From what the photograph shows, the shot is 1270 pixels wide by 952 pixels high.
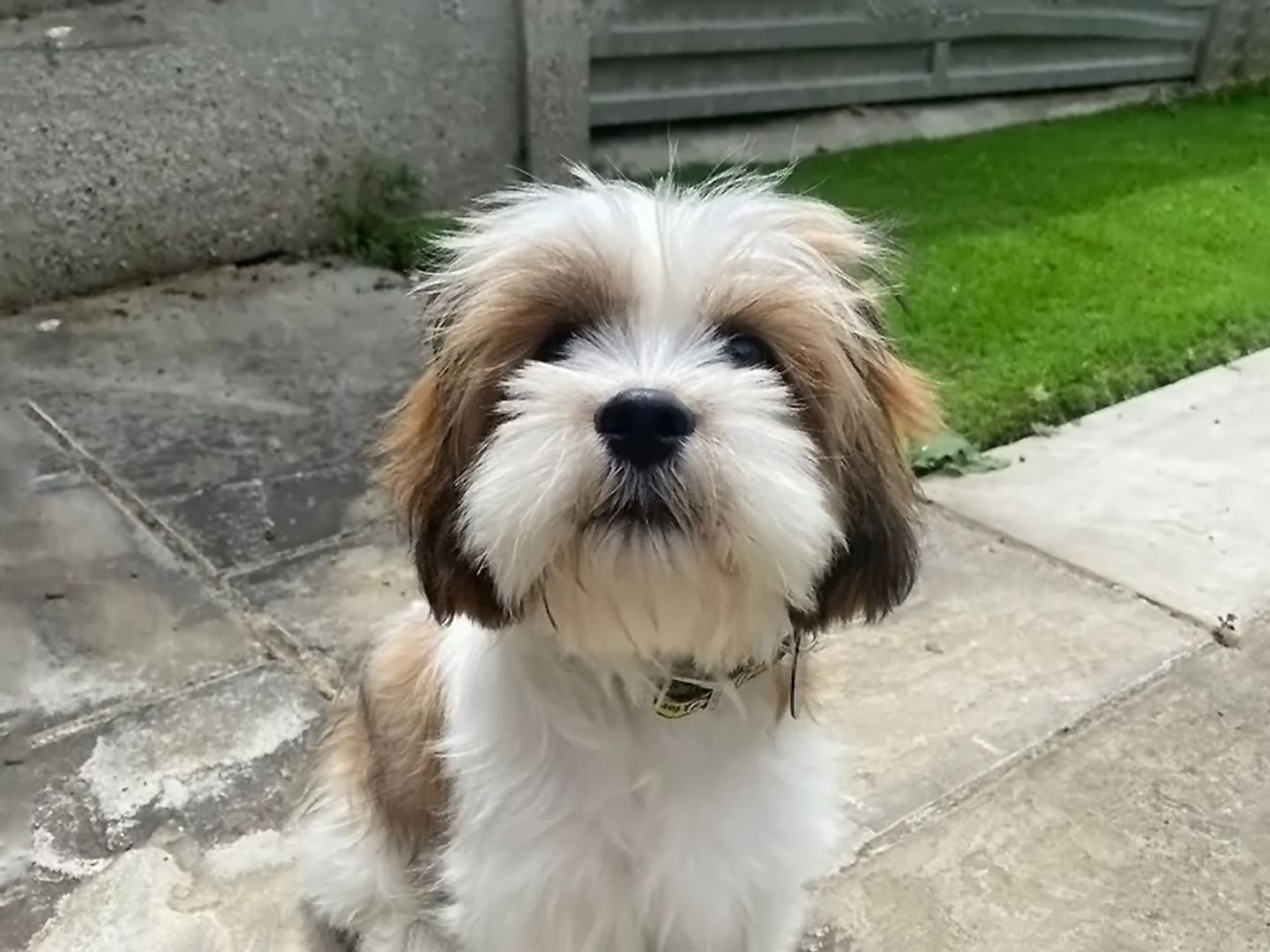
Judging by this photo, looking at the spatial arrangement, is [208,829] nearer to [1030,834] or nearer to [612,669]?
[612,669]

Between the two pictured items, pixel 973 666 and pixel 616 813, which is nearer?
pixel 616 813

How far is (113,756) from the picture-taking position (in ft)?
8.78

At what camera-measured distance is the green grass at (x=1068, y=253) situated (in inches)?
177

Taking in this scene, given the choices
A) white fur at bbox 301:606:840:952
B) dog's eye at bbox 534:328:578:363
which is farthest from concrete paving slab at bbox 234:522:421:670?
dog's eye at bbox 534:328:578:363

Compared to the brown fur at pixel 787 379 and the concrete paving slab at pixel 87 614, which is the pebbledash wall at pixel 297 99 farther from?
the brown fur at pixel 787 379

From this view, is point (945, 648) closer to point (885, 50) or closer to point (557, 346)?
point (557, 346)

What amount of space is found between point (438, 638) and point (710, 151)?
545cm

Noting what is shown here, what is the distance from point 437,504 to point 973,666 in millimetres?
1662

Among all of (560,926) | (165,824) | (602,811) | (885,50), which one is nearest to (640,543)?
(602,811)

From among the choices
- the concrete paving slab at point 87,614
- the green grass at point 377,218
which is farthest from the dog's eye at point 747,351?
the green grass at point 377,218

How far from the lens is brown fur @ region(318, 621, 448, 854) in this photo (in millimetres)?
2033

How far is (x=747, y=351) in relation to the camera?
65.7 inches

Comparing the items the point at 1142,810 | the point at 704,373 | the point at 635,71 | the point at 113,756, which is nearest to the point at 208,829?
the point at 113,756

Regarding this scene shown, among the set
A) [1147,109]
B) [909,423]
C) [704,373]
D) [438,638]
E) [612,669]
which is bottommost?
[1147,109]
